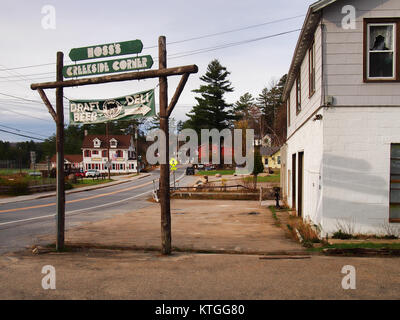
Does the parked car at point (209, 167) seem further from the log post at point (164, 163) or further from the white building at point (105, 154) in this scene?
the log post at point (164, 163)

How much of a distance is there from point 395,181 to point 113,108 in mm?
7627

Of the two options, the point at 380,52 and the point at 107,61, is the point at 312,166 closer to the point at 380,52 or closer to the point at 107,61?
the point at 380,52

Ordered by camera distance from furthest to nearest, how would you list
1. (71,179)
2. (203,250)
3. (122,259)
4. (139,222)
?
(71,179) < (139,222) < (203,250) < (122,259)

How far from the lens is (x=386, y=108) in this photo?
952cm

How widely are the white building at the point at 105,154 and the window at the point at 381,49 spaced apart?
7141 cm

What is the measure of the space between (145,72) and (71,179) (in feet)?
135

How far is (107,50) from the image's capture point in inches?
351

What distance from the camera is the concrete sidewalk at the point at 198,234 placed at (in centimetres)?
946

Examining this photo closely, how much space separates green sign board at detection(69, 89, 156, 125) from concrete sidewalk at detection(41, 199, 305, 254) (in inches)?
132

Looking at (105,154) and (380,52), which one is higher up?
(380,52)

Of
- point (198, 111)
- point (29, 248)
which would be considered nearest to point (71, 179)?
point (198, 111)

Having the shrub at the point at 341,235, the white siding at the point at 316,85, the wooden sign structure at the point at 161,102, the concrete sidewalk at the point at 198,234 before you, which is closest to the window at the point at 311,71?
the white siding at the point at 316,85

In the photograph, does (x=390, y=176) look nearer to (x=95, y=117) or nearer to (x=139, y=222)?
(x=95, y=117)

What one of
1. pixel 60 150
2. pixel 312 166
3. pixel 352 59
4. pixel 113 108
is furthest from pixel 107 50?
pixel 312 166
